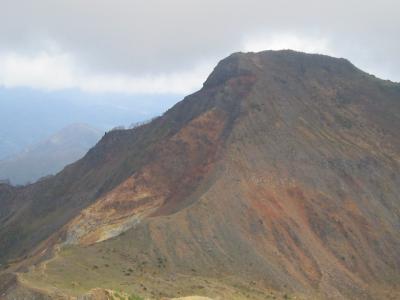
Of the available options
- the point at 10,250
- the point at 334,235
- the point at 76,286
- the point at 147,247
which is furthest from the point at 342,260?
the point at 10,250

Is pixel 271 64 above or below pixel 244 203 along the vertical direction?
above

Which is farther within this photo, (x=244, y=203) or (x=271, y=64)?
(x=271, y=64)

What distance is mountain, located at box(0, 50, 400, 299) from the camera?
55844mm

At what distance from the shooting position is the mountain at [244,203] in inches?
2199

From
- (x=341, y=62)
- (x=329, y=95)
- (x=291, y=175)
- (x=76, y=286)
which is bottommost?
(x=76, y=286)

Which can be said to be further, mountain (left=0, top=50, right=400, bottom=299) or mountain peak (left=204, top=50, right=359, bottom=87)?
mountain peak (left=204, top=50, right=359, bottom=87)

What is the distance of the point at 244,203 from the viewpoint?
67188 millimetres

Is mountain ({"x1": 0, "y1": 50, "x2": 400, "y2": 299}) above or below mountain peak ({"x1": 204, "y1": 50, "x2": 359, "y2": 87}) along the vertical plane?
below

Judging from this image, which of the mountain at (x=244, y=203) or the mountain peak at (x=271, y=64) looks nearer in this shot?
the mountain at (x=244, y=203)

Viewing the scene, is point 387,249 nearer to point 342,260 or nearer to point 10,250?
point 342,260

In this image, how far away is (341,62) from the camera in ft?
323

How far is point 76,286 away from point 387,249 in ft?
124

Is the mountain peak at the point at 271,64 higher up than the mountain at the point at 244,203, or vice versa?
the mountain peak at the point at 271,64

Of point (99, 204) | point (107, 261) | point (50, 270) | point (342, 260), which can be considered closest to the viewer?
point (50, 270)
